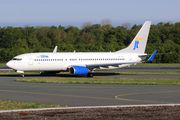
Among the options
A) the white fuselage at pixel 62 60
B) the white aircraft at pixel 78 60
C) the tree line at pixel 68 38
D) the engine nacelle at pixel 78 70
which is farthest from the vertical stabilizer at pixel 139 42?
the tree line at pixel 68 38

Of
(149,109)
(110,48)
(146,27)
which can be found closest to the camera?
(149,109)

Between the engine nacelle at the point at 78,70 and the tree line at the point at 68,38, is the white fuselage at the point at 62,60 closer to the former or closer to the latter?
the engine nacelle at the point at 78,70

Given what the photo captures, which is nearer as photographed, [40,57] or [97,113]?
[97,113]

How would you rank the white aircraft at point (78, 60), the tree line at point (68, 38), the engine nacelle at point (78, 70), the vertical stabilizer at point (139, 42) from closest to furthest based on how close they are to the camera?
1. the engine nacelle at point (78, 70)
2. the white aircraft at point (78, 60)
3. the vertical stabilizer at point (139, 42)
4. the tree line at point (68, 38)

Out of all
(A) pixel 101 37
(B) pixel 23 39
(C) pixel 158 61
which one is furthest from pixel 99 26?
(C) pixel 158 61

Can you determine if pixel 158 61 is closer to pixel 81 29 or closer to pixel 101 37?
pixel 101 37

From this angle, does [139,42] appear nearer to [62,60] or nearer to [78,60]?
[78,60]

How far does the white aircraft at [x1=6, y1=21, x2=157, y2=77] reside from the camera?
38.3 metres

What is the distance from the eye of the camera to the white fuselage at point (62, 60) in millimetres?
38219

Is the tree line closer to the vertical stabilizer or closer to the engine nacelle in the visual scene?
the vertical stabilizer

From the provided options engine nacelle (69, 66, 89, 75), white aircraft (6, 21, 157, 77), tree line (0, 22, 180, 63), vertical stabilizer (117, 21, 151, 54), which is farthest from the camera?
tree line (0, 22, 180, 63)

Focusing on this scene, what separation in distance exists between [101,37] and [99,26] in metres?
39.6

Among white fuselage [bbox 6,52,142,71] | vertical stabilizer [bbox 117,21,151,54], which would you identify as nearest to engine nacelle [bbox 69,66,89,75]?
white fuselage [bbox 6,52,142,71]

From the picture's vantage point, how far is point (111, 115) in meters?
11.9
